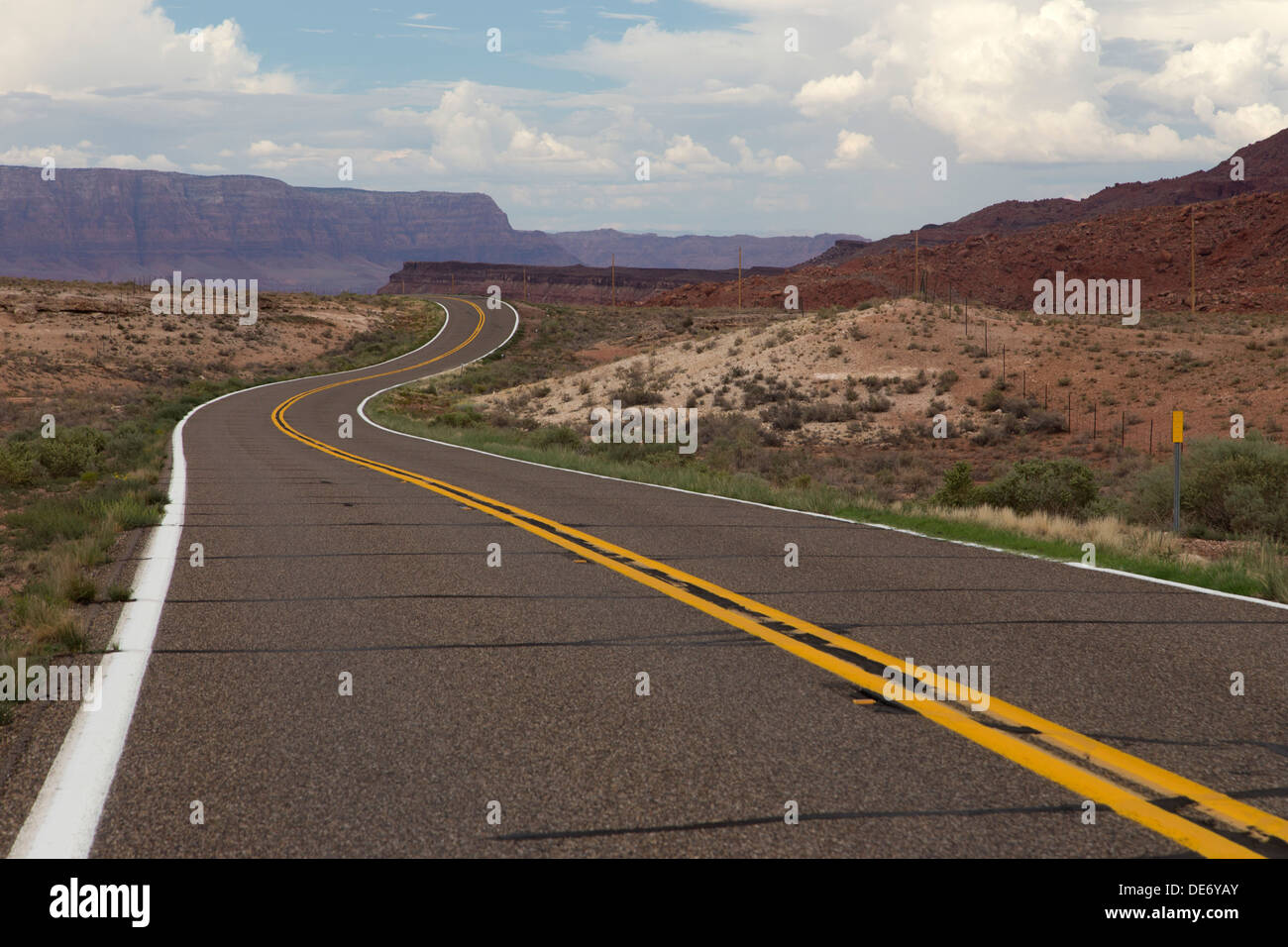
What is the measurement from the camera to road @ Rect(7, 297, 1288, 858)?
3912mm

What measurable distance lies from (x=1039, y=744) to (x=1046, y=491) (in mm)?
14490

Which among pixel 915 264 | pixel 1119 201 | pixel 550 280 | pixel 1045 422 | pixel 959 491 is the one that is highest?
pixel 1119 201

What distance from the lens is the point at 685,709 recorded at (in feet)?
17.3

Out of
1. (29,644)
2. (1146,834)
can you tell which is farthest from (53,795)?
(1146,834)

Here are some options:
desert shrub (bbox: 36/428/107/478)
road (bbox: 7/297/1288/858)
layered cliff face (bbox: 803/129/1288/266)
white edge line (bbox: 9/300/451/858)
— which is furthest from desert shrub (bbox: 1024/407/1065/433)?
layered cliff face (bbox: 803/129/1288/266)

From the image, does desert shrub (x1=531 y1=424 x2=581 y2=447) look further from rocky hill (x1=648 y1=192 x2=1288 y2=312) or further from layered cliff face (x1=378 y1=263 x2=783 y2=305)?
layered cliff face (x1=378 y1=263 x2=783 y2=305)

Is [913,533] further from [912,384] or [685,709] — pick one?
[912,384]

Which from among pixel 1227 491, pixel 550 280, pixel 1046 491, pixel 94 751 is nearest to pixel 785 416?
pixel 1046 491

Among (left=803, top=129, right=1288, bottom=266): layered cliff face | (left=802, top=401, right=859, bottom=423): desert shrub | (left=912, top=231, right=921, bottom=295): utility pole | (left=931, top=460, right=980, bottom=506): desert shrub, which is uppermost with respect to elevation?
(left=803, top=129, right=1288, bottom=266): layered cliff face

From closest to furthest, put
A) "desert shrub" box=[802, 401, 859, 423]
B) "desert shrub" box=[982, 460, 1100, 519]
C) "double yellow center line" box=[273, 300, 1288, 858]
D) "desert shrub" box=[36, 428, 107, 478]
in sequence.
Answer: "double yellow center line" box=[273, 300, 1288, 858], "desert shrub" box=[982, 460, 1100, 519], "desert shrub" box=[36, 428, 107, 478], "desert shrub" box=[802, 401, 859, 423]

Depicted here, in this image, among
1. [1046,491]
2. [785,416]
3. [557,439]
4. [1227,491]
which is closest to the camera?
[1227,491]

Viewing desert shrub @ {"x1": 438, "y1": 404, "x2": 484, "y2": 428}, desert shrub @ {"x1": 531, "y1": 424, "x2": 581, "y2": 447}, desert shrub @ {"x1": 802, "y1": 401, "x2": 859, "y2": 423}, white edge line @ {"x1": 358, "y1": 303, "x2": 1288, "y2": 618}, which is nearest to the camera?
white edge line @ {"x1": 358, "y1": 303, "x2": 1288, "y2": 618}

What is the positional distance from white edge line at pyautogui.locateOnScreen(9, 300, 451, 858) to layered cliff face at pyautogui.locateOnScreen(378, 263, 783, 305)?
156341mm
